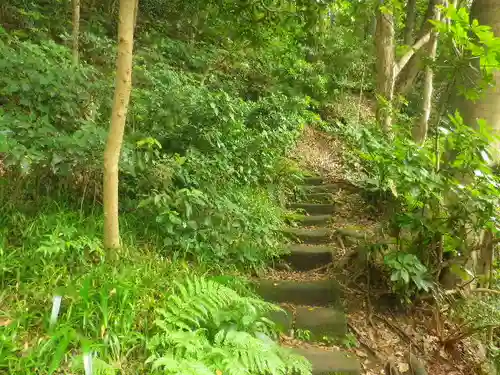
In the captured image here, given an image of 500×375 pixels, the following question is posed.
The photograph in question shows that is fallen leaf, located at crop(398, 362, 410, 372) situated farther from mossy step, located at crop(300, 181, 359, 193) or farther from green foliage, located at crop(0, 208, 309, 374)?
mossy step, located at crop(300, 181, 359, 193)

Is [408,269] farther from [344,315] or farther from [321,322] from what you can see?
[321,322]

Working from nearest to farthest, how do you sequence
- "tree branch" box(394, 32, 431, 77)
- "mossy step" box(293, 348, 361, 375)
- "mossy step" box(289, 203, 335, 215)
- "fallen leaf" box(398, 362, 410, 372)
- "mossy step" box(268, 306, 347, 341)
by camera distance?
"mossy step" box(293, 348, 361, 375) < "fallen leaf" box(398, 362, 410, 372) < "mossy step" box(268, 306, 347, 341) < "mossy step" box(289, 203, 335, 215) < "tree branch" box(394, 32, 431, 77)

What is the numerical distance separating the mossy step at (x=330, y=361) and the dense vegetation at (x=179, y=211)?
0.37 meters

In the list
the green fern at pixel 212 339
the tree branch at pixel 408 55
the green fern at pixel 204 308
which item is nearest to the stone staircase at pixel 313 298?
the green fern at pixel 212 339

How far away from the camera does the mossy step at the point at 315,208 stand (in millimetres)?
6438

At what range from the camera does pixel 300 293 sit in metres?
4.32

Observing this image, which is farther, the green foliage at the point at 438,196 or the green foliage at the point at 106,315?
the green foliage at the point at 438,196

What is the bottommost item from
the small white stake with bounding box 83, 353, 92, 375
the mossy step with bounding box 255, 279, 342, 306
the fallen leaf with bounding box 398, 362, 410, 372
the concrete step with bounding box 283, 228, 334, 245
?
the fallen leaf with bounding box 398, 362, 410, 372

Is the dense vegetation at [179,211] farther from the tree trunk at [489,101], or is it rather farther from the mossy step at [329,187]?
the mossy step at [329,187]

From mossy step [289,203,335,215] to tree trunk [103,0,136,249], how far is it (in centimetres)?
376

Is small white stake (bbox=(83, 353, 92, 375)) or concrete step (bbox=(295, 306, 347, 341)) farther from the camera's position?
concrete step (bbox=(295, 306, 347, 341))

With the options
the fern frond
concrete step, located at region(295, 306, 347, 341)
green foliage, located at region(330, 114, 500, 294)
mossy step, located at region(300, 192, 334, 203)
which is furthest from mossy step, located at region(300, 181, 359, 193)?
the fern frond

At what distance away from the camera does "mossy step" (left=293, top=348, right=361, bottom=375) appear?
3299 mm

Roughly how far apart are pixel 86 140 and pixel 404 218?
3010 millimetres
